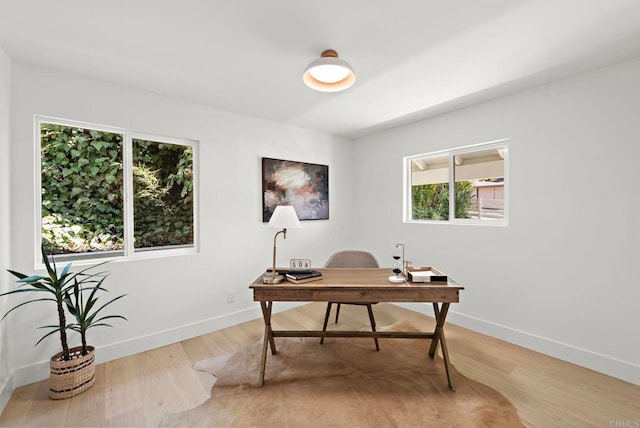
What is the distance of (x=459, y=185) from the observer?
3.33 metres

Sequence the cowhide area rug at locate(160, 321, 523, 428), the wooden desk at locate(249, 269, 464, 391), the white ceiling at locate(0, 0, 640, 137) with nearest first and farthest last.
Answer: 1. the white ceiling at locate(0, 0, 640, 137)
2. the cowhide area rug at locate(160, 321, 523, 428)
3. the wooden desk at locate(249, 269, 464, 391)

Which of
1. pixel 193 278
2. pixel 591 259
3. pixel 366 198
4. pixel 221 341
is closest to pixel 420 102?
pixel 366 198

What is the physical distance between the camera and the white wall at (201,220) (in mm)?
2139

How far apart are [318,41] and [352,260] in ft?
6.84

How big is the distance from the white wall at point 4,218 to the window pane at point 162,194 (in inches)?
32.5

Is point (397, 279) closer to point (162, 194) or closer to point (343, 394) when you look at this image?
point (343, 394)

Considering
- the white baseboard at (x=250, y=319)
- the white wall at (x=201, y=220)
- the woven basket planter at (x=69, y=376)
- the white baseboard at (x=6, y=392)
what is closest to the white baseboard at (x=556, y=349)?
the white baseboard at (x=250, y=319)

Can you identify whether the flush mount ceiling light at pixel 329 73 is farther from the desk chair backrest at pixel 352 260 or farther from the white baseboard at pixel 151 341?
the white baseboard at pixel 151 341

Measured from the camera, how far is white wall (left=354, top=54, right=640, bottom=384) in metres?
2.16

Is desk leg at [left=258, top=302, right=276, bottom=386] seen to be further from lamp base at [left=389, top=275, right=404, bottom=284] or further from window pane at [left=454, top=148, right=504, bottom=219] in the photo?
window pane at [left=454, top=148, right=504, bottom=219]

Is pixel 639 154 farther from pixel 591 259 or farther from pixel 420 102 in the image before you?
pixel 420 102

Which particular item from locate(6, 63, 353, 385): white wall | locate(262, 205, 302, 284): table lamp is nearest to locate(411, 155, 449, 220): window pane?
locate(6, 63, 353, 385): white wall

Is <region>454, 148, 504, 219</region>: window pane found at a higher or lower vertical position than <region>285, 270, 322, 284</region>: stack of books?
higher

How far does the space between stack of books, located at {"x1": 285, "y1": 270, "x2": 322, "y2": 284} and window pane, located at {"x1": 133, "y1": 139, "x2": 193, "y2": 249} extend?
1.40m
